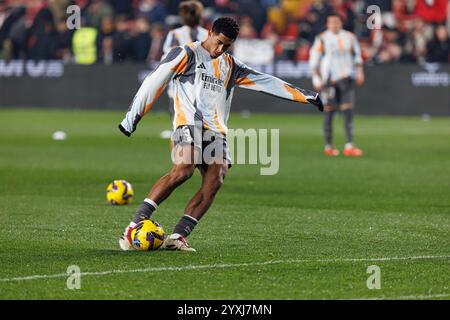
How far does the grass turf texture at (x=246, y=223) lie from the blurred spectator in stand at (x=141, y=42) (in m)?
9.00

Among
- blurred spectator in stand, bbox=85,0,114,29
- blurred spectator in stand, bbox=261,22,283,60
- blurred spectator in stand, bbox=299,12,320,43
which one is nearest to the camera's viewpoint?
blurred spectator in stand, bbox=299,12,320,43

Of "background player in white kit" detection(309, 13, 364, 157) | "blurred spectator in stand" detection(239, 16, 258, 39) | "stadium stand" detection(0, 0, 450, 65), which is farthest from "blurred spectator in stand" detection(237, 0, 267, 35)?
"background player in white kit" detection(309, 13, 364, 157)

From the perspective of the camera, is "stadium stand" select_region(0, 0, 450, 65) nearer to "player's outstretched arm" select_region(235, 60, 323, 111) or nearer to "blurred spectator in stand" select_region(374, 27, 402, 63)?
"blurred spectator in stand" select_region(374, 27, 402, 63)

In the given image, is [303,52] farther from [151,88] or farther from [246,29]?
[151,88]

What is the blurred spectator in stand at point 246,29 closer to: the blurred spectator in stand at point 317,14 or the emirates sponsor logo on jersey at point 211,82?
the blurred spectator in stand at point 317,14

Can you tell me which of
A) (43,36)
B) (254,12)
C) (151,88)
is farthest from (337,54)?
(43,36)

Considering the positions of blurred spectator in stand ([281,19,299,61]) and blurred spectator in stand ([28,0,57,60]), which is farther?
blurred spectator in stand ([28,0,57,60])

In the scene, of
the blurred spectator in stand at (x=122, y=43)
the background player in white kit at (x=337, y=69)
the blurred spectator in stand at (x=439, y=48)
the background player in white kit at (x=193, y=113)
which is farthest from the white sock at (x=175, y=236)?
the blurred spectator in stand at (x=122, y=43)

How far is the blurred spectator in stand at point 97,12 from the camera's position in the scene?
32.9m

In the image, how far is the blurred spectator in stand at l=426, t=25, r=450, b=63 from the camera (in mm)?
29125

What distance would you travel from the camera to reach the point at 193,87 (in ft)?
32.0

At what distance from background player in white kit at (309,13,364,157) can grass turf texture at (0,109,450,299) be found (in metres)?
0.48
